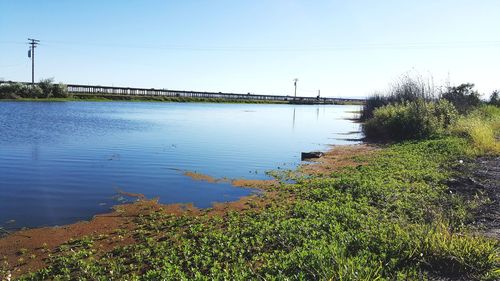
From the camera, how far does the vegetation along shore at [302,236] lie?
5.85 m

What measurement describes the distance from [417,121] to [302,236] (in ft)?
71.0

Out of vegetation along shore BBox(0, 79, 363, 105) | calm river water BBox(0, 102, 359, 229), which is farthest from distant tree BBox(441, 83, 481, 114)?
vegetation along shore BBox(0, 79, 363, 105)

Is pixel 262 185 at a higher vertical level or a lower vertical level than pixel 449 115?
lower

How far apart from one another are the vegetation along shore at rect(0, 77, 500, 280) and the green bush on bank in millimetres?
68279

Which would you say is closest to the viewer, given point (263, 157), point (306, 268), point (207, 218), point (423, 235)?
point (306, 268)

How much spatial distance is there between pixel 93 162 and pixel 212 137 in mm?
11117

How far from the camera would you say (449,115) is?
2688cm

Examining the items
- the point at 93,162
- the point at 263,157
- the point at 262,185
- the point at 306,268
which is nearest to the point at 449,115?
the point at 263,157

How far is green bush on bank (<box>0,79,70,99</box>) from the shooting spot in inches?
2650

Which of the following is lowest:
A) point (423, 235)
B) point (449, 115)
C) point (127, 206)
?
point (127, 206)

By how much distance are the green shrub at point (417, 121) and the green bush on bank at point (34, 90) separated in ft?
203

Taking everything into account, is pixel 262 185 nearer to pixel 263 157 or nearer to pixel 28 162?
pixel 263 157

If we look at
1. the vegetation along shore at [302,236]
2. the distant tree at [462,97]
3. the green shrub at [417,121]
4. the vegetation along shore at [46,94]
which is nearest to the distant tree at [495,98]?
the distant tree at [462,97]

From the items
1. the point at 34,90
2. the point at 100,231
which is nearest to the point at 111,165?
the point at 100,231
